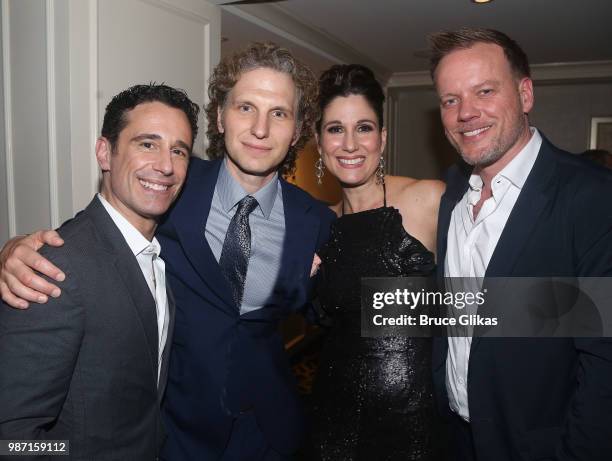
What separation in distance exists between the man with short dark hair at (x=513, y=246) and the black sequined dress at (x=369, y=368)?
126mm

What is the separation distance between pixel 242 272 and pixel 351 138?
0.82 m

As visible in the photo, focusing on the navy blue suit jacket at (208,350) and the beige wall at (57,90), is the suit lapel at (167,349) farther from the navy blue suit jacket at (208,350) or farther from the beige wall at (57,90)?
the beige wall at (57,90)

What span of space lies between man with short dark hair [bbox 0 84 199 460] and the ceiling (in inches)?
78.8

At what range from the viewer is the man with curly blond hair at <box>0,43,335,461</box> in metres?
1.83

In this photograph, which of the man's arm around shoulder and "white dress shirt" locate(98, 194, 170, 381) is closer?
the man's arm around shoulder

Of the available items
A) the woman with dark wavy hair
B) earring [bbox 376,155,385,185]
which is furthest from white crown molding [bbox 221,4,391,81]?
earring [bbox 376,155,385,185]

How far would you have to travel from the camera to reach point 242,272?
1.90 meters

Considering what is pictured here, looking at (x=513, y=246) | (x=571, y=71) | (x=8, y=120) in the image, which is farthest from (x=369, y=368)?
(x=571, y=71)

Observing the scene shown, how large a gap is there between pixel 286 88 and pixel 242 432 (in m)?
1.42

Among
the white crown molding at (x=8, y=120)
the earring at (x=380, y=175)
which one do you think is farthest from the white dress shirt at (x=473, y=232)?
the white crown molding at (x=8, y=120)

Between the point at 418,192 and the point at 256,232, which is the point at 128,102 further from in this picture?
the point at 418,192

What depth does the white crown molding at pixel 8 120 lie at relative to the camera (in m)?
2.20

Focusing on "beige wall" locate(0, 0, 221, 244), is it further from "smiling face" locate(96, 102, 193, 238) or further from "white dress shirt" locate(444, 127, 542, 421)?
"white dress shirt" locate(444, 127, 542, 421)

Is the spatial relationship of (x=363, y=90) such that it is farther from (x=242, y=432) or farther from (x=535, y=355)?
(x=242, y=432)
